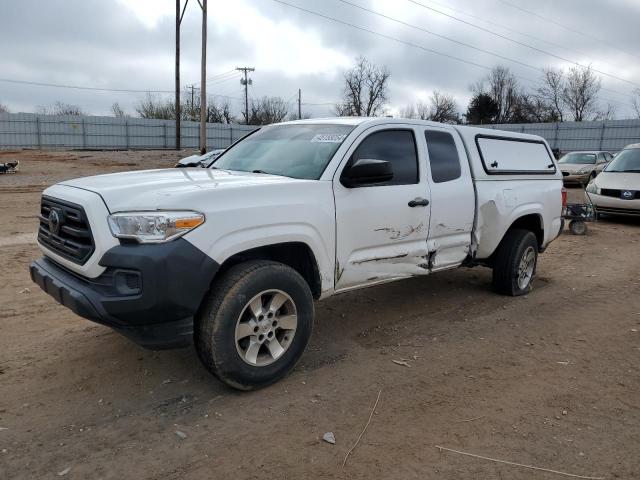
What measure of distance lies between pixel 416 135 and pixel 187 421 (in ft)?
10.3

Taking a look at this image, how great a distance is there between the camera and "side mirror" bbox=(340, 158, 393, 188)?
390 centimetres

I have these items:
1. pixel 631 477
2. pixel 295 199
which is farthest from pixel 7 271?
pixel 631 477

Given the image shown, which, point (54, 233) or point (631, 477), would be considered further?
point (54, 233)

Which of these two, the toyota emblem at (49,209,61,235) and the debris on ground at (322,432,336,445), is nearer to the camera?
the debris on ground at (322,432,336,445)

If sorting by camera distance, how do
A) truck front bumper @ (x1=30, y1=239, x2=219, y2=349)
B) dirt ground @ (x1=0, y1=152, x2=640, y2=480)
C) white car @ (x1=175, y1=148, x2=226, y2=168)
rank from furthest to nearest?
1. white car @ (x1=175, y1=148, x2=226, y2=168)
2. truck front bumper @ (x1=30, y1=239, x2=219, y2=349)
3. dirt ground @ (x1=0, y1=152, x2=640, y2=480)

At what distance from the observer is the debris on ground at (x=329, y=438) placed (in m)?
3.06

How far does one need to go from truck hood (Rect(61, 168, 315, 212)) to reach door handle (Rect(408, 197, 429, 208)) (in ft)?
3.86

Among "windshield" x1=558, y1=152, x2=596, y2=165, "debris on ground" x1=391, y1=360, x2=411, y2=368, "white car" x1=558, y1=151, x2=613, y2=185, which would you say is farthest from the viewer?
"windshield" x1=558, y1=152, x2=596, y2=165

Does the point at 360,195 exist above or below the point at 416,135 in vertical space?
below

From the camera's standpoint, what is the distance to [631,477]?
2.78 m

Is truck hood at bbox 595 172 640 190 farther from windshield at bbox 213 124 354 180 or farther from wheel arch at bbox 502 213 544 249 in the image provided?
windshield at bbox 213 124 354 180

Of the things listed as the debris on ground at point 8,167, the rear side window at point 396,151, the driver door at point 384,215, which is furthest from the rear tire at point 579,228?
the debris on ground at point 8,167

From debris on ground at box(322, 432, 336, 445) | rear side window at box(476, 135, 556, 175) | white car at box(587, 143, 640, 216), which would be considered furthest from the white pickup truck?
white car at box(587, 143, 640, 216)

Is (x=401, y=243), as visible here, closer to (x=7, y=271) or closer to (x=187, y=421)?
(x=187, y=421)
